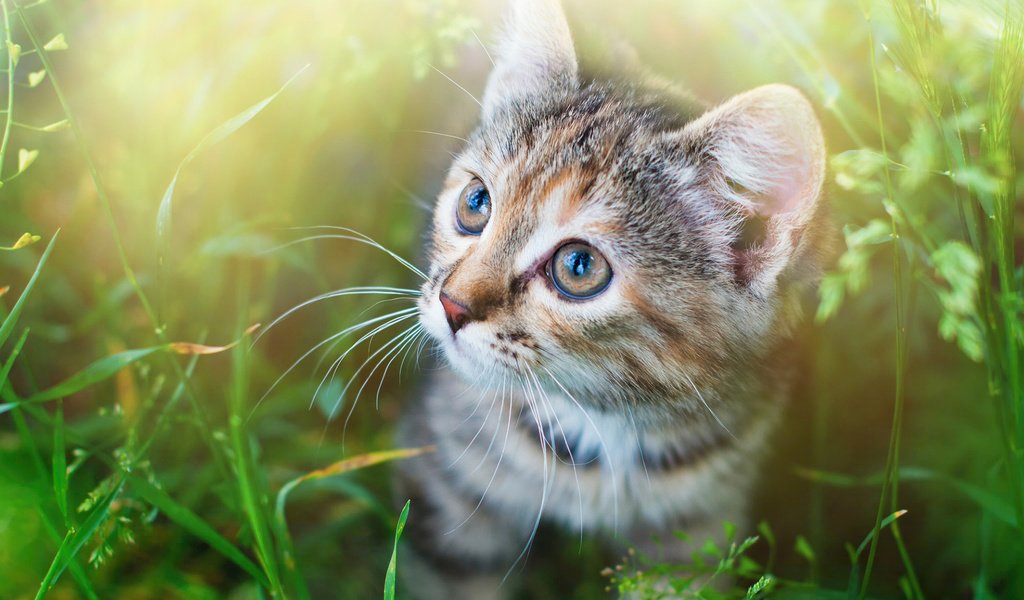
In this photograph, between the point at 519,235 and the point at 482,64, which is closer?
the point at 519,235

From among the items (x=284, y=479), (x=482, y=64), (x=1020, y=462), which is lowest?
(x=284, y=479)

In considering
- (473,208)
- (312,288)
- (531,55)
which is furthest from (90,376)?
(312,288)

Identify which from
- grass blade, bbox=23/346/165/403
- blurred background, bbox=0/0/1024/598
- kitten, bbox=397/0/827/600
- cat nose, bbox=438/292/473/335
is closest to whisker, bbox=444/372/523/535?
kitten, bbox=397/0/827/600

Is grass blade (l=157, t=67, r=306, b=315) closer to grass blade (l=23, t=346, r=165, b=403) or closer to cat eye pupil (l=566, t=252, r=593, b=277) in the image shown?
grass blade (l=23, t=346, r=165, b=403)

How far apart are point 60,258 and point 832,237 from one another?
1.81 m

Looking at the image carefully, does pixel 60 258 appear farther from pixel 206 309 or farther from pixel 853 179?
pixel 853 179

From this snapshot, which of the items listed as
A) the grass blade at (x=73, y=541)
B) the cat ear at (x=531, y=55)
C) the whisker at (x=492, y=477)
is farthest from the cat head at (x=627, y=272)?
the grass blade at (x=73, y=541)

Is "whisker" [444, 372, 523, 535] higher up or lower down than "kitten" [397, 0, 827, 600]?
lower down

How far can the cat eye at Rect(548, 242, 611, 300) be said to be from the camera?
3.92 ft

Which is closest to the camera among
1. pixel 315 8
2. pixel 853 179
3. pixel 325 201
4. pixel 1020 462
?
Answer: pixel 853 179

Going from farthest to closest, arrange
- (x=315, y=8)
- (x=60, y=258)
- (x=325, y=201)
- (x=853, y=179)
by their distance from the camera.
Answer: (x=325, y=201), (x=60, y=258), (x=315, y=8), (x=853, y=179)

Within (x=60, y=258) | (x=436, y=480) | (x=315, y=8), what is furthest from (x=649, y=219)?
(x=60, y=258)

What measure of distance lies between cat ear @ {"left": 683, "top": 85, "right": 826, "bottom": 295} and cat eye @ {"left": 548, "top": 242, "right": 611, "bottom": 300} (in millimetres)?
207

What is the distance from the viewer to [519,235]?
122cm
